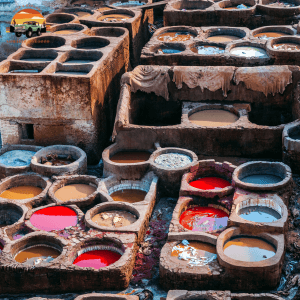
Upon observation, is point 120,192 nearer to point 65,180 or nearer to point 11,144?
point 65,180

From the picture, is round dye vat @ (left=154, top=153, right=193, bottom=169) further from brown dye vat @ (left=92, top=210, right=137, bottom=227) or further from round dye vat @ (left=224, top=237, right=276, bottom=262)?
round dye vat @ (left=224, top=237, right=276, bottom=262)

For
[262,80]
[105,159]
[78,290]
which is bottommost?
[78,290]

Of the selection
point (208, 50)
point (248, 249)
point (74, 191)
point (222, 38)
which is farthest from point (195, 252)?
point (222, 38)

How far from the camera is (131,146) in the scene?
1847 centimetres

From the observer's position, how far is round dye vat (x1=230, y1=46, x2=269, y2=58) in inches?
834

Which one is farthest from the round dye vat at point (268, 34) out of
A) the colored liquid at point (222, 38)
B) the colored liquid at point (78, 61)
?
the colored liquid at point (78, 61)

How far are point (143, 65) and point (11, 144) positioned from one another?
5.70 meters

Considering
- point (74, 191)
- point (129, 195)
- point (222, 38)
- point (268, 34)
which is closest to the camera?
point (74, 191)

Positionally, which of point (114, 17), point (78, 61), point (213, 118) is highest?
point (114, 17)

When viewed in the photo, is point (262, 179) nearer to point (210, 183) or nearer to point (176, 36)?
point (210, 183)

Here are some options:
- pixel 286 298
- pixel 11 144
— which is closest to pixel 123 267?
pixel 286 298

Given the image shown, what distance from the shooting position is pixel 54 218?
15.3m

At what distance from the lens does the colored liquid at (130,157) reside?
17891 mm

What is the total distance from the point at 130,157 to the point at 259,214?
5.32 meters
